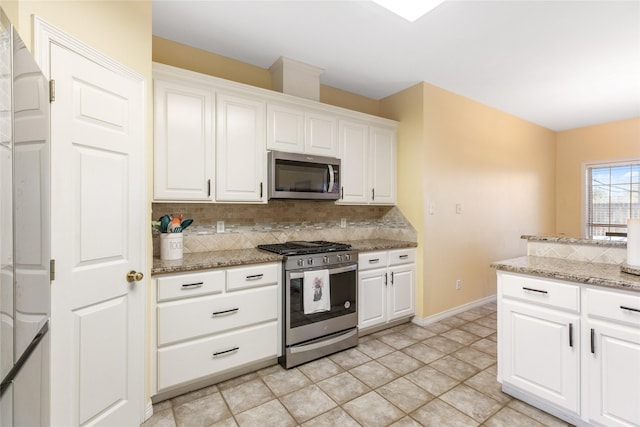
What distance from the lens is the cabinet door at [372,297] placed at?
2879 mm

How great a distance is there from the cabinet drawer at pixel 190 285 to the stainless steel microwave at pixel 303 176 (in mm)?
863

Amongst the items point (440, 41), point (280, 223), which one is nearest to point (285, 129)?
point (280, 223)

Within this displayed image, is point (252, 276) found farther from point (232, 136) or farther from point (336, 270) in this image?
point (232, 136)

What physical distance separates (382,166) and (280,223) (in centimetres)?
136

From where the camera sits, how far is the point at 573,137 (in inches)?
202

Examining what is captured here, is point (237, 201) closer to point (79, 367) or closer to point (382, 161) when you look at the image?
point (79, 367)

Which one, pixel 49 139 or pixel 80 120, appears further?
pixel 80 120

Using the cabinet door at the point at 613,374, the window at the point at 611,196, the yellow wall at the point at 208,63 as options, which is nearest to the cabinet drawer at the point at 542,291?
the cabinet door at the point at 613,374

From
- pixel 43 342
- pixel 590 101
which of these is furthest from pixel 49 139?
pixel 590 101

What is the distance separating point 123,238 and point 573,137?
6709 millimetres

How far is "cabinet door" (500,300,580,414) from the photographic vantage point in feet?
5.50

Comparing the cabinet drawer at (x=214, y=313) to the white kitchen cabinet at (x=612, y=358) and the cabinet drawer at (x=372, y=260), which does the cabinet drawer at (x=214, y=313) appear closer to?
the cabinet drawer at (x=372, y=260)

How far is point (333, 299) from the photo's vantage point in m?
2.61

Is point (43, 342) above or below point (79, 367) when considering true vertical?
above
